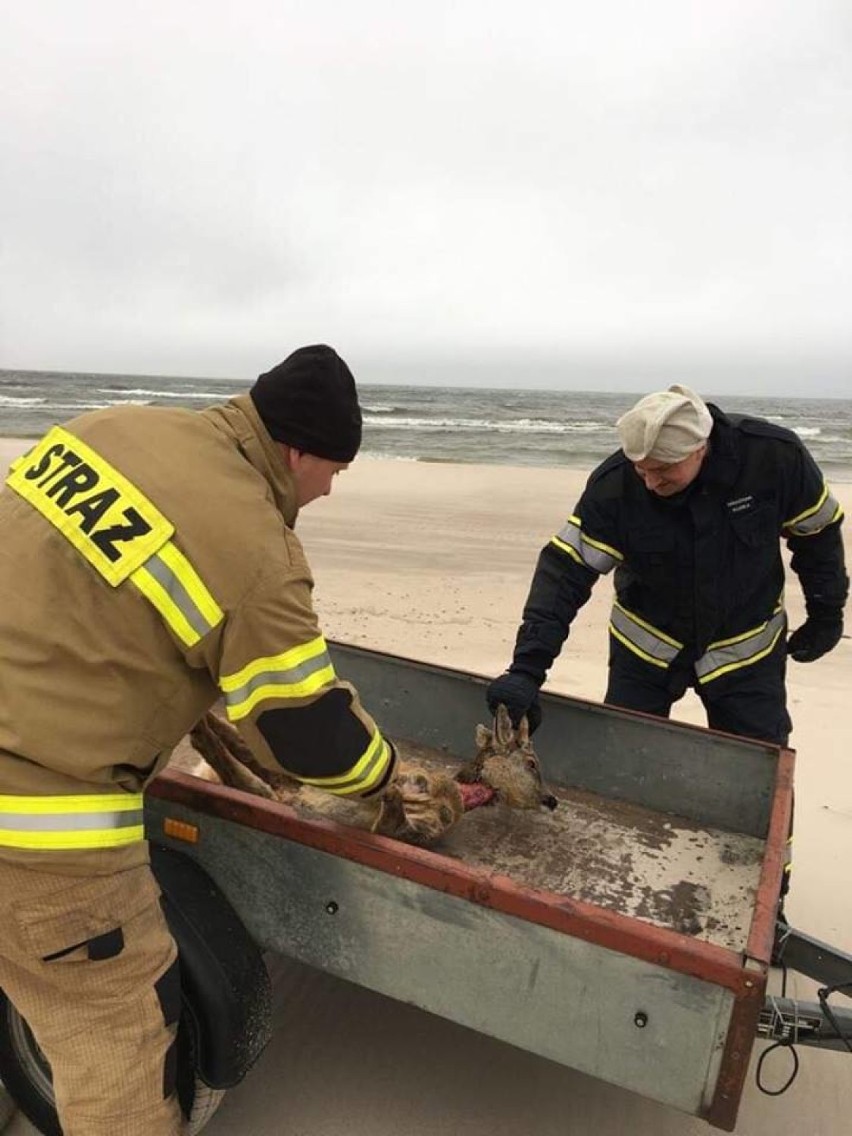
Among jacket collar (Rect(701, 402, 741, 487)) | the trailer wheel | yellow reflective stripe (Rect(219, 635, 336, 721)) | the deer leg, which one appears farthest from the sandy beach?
jacket collar (Rect(701, 402, 741, 487))

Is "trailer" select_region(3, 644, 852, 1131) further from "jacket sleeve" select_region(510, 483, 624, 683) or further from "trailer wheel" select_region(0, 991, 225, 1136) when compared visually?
"jacket sleeve" select_region(510, 483, 624, 683)

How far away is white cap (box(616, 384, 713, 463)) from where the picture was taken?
2947mm

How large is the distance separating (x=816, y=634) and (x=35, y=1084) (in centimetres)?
325

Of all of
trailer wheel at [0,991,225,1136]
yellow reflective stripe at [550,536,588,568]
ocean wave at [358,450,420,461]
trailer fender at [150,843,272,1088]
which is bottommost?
ocean wave at [358,450,420,461]

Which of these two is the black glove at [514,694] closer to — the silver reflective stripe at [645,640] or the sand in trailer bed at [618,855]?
the sand in trailer bed at [618,855]

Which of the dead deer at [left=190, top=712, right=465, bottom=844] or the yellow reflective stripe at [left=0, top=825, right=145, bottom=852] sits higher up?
the yellow reflective stripe at [left=0, top=825, right=145, bottom=852]

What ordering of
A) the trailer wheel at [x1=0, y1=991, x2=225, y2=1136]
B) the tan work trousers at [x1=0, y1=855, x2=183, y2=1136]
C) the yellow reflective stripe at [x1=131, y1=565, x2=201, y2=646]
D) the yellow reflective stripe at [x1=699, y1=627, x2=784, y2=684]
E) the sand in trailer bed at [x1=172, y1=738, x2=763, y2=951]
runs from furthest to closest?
the yellow reflective stripe at [x1=699, y1=627, x2=784, y2=684] → the sand in trailer bed at [x1=172, y1=738, x2=763, y2=951] → the trailer wheel at [x1=0, y1=991, x2=225, y2=1136] → the tan work trousers at [x1=0, y1=855, x2=183, y2=1136] → the yellow reflective stripe at [x1=131, y1=565, x2=201, y2=646]

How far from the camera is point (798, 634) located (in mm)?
3740

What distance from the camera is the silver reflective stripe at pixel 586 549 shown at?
343 cm

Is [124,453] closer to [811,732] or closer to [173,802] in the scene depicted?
[173,802]

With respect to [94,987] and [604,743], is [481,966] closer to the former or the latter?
[94,987]

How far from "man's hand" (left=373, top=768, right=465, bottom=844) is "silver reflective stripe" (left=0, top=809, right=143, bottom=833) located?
3.31 ft

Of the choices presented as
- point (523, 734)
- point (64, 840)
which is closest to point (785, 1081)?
point (523, 734)

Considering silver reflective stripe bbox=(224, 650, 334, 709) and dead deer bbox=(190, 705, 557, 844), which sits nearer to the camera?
silver reflective stripe bbox=(224, 650, 334, 709)
